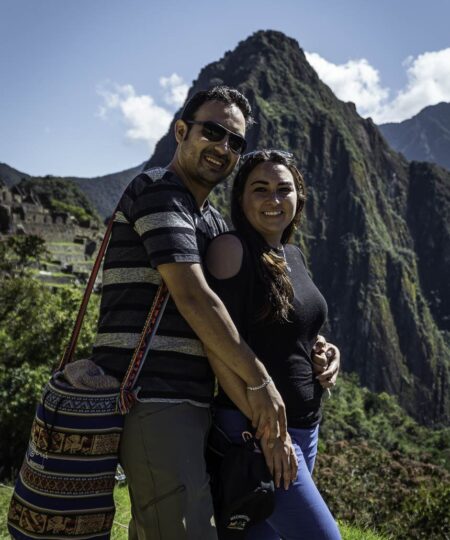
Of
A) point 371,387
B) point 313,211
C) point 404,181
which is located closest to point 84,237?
point 371,387

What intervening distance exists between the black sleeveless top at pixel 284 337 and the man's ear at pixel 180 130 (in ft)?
2.31

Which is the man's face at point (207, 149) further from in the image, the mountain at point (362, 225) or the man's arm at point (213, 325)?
the mountain at point (362, 225)

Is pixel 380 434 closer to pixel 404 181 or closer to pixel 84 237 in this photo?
pixel 84 237

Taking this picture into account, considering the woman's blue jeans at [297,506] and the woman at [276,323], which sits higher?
the woman at [276,323]

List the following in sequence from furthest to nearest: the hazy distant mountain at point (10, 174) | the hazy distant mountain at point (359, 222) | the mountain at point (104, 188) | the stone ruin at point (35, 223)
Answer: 1. the hazy distant mountain at point (359, 222)
2. the mountain at point (104, 188)
3. the hazy distant mountain at point (10, 174)
4. the stone ruin at point (35, 223)

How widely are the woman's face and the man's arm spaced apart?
55 cm

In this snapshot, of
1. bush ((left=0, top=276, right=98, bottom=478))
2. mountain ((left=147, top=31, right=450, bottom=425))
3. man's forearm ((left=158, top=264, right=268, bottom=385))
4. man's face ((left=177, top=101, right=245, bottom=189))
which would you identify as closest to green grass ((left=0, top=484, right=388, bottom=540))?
man's forearm ((left=158, top=264, right=268, bottom=385))

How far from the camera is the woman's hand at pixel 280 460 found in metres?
2.45

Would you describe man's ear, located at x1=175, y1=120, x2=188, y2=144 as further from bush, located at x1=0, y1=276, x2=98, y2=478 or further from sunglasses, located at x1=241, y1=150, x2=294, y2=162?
bush, located at x1=0, y1=276, x2=98, y2=478

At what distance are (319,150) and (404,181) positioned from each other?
143ft

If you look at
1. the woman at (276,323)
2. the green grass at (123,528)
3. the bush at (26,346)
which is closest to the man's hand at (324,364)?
the woman at (276,323)

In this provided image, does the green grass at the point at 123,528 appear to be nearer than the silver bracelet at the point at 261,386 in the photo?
No

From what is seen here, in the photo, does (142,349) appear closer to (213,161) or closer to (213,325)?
(213,325)

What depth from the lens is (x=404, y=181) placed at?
177 metres
